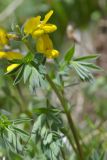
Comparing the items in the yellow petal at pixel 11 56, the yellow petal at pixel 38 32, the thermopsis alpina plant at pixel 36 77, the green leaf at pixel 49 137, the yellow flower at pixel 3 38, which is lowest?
the green leaf at pixel 49 137

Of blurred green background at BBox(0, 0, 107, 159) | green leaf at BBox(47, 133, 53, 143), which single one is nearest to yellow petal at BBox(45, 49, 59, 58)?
green leaf at BBox(47, 133, 53, 143)

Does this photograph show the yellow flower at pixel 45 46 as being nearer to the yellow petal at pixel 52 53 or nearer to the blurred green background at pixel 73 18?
the yellow petal at pixel 52 53

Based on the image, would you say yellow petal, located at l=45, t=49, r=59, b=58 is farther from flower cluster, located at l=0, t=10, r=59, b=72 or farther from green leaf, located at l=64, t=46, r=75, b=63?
green leaf, located at l=64, t=46, r=75, b=63

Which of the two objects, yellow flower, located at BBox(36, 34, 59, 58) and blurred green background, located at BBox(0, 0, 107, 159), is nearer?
yellow flower, located at BBox(36, 34, 59, 58)

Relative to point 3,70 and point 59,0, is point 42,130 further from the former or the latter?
point 59,0

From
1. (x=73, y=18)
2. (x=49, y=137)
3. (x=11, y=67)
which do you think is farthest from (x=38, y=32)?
(x=73, y=18)

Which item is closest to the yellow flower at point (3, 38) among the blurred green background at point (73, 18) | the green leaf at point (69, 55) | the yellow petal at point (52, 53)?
the yellow petal at point (52, 53)

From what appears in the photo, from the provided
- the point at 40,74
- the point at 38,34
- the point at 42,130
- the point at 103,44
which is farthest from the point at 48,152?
the point at 103,44

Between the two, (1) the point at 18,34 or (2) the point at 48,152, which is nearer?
(1) the point at 18,34
